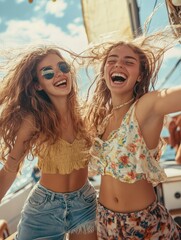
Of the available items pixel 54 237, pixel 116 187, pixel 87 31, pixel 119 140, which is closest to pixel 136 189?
pixel 116 187

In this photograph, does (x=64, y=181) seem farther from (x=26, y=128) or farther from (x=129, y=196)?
(x=129, y=196)

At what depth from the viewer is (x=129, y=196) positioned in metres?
2.04

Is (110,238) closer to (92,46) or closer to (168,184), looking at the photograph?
(92,46)

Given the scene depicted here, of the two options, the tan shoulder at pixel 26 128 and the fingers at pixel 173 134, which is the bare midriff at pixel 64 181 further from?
the fingers at pixel 173 134

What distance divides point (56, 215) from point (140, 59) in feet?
4.17

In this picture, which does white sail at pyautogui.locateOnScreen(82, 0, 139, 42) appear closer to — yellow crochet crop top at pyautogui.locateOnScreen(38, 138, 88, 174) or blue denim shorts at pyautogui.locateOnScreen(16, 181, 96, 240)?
yellow crochet crop top at pyautogui.locateOnScreen(38, 138, 88, 174)

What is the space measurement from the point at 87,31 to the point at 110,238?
9819mm

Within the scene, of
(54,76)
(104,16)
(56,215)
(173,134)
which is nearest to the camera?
(173,134)

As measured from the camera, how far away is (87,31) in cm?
1111

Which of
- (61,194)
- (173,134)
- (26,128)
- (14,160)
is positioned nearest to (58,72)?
(26,128)

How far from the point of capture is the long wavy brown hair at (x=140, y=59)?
2.29m

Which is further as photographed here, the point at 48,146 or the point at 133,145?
the point at 48,146

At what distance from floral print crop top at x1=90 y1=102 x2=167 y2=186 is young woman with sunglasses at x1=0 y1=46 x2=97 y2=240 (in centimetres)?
44

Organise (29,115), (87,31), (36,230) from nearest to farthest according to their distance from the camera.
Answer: (36,230), (29,115), (87,31)
